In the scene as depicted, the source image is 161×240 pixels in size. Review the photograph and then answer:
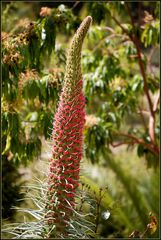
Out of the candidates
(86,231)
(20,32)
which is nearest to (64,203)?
(86,231)

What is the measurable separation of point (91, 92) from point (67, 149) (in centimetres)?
227

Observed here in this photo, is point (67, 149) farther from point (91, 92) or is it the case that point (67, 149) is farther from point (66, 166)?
point (91, 92)

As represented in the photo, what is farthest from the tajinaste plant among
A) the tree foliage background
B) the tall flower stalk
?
the tree foliage background

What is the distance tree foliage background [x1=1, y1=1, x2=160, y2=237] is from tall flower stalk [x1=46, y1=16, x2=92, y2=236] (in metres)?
0.30

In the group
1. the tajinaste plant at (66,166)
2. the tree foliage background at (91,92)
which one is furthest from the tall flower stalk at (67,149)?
the tree foliage background at (91,92)

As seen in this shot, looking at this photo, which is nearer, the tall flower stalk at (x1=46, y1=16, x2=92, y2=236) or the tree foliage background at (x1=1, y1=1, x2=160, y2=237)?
the tall flower stalk at (x1=46, y1=16, x2=92, y2=236)

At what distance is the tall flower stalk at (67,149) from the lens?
1407mm

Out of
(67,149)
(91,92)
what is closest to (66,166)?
(67,149)

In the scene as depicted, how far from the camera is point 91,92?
365 cm

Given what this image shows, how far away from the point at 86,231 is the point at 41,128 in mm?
1359

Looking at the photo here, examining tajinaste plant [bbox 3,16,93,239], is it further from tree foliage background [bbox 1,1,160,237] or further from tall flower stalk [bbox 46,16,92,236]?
tree foliage background [bbox 1,1,160,237]

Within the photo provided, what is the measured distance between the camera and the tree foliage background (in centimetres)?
260

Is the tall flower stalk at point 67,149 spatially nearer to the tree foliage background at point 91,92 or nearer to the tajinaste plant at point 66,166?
the tajinaste plant at point 66,166

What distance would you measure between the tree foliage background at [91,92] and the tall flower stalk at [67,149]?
0.97ft
